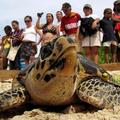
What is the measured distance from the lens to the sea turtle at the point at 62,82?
3.73 m

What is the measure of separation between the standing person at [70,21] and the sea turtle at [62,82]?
10.3 ft

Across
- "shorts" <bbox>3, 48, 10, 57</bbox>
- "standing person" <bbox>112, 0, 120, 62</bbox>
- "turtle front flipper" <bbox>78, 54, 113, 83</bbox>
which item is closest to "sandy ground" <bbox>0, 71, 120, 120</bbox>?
"turtle front flipper" <bbox>78, 54, 113, 83</bbox>

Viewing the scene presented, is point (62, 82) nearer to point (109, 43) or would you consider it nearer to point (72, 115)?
point (72, 115)

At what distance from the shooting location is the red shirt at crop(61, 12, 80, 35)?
25.4ft

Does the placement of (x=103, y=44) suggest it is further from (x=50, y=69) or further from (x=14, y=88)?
(x=50, y=69)

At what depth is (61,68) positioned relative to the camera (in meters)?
3.77

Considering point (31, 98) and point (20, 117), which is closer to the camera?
point (20, 117)

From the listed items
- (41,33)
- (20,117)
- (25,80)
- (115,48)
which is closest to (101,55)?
(115,48)

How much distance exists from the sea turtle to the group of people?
2.89 m

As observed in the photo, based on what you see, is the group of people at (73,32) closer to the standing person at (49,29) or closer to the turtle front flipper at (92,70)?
the standing person at (49,29)

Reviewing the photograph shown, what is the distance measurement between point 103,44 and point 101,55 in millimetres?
842

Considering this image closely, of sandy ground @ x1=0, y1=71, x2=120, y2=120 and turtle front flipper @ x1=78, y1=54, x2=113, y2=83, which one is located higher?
turtle front flipper @ x1=78, y1=54, x2=113, y2=83

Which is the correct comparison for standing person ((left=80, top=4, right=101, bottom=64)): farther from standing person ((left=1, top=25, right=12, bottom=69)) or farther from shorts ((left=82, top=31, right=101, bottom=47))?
standing person ((left=1, top=25, right=12, bottom=69))

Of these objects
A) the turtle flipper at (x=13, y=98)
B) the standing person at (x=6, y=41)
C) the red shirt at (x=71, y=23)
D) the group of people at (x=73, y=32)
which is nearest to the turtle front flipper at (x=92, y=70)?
the turtle flipper at (x=13, y=98)
